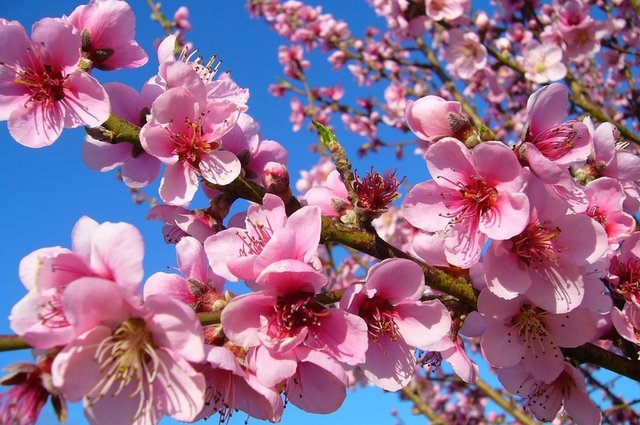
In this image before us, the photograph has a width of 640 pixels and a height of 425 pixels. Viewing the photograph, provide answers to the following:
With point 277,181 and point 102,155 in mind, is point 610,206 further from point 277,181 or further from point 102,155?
point 102,155

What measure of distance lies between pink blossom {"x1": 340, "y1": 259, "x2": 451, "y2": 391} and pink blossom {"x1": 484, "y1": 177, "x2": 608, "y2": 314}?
21 cm

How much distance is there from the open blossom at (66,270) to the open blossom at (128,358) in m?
0.07

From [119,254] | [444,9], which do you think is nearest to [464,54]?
[444,9]

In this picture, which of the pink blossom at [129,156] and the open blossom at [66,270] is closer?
the open blossom at [66,270]

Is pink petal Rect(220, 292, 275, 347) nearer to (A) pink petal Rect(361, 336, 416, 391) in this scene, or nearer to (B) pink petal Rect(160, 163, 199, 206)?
(A) pink petal Rect(361, 336, 416, 391)

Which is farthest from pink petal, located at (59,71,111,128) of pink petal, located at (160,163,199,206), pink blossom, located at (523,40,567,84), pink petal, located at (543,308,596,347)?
pink blossom, located at (523,40,567,84)

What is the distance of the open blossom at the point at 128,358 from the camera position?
3.77ft

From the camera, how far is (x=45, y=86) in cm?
178

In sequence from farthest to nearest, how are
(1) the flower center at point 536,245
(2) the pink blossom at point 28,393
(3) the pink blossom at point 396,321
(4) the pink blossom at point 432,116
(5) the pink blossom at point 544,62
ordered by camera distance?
(5) the pink blossom at point 544,62, (4) the pink blossom at point 432,116, (1) the flower center at point 536,245, (3) the pink blossom at point 396,321, (2) the pink blossom at point 28,393

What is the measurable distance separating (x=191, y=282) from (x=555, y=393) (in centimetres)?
135

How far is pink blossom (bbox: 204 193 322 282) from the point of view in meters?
1.39


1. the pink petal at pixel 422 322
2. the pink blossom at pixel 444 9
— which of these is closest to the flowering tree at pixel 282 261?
the pink petal at pixel 422 322

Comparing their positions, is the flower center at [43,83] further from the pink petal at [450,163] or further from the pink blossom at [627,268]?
the pink blossom at [627,268]

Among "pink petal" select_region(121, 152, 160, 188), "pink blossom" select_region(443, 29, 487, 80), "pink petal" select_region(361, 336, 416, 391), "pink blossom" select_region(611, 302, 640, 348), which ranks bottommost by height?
"pink blossom" select_region(611, 302, 640, 348)
